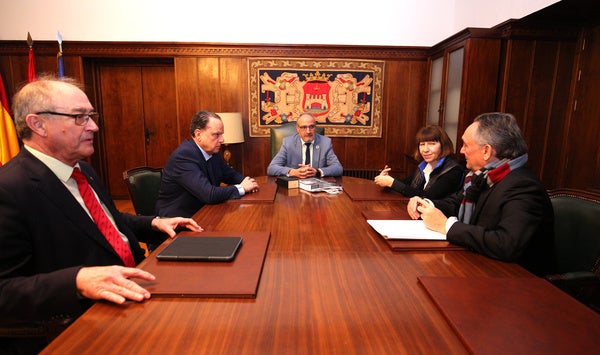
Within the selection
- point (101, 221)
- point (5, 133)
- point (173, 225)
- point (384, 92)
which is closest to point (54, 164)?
point (101, 221)

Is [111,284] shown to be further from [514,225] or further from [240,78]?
[240,78]

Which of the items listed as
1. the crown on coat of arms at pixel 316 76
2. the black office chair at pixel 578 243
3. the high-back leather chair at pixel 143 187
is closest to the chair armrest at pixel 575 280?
the black office chair at pixel 578 243

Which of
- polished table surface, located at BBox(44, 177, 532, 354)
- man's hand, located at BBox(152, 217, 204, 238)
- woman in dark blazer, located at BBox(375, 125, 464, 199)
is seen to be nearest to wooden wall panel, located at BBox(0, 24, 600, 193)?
woman in dark blazer, located at BBox(375, 125, 464, 199)

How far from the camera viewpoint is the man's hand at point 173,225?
Result: 4.98 ft

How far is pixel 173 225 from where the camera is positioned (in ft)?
5.08

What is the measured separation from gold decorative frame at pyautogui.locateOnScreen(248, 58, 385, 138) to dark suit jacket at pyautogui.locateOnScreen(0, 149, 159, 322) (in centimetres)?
361

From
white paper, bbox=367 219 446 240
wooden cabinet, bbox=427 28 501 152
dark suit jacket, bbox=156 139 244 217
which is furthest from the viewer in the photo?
wooden cabinet, bbox=427 28 501 152

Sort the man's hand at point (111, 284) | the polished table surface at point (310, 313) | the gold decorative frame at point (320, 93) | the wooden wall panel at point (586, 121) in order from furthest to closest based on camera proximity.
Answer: the gold decorative frame at point (320, 93) → the wooden wall panel at point (586, 121) → the man's hand at point (111, 284) → the polished table surface at point (310, 313)

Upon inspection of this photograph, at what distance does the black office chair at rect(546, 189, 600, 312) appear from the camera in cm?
132

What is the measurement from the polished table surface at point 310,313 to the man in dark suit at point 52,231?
0.36 feet

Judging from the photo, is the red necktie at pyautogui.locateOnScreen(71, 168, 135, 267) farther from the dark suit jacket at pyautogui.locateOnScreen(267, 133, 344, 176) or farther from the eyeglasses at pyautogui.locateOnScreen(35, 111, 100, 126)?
the dark suit jacket at pyautogui.locateOnScreen(267, 133, 344, 176)

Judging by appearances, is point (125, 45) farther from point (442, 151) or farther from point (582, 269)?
point (582, 269)

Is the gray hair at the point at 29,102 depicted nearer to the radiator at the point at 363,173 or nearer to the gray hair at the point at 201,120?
the gray hair at the point at 201,120

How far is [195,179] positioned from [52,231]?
1.00 metres
